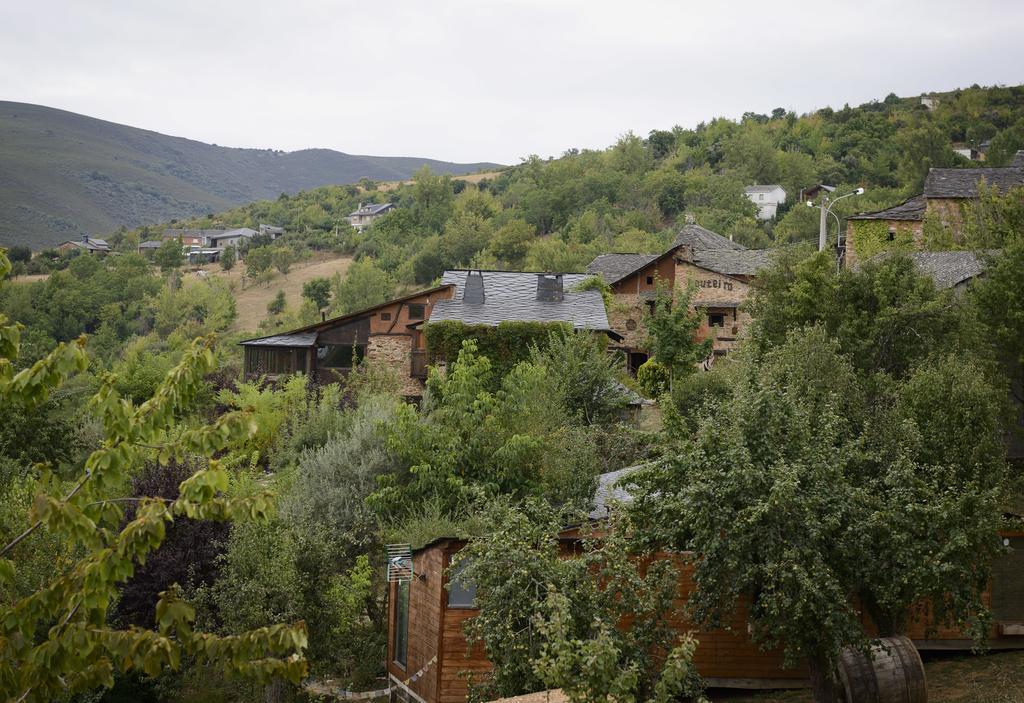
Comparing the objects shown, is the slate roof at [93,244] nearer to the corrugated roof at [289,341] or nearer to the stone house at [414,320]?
the corrugated roof at [289,341]

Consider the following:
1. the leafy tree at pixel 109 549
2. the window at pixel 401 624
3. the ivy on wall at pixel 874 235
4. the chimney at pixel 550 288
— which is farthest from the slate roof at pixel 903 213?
the leafy tree at pixel 109 549

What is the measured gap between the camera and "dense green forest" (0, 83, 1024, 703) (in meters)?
7.50

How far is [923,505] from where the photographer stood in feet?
50.3

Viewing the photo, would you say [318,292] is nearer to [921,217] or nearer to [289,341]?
[289,341]

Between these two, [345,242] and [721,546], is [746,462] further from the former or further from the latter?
[345,242]

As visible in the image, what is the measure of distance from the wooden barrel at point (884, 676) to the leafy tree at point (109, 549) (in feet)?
36.1

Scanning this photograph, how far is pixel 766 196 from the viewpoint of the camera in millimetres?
97938

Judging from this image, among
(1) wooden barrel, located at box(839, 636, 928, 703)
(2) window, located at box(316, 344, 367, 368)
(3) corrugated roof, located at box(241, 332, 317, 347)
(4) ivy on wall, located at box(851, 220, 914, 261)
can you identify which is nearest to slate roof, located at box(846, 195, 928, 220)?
(4) ivy on wall, located at box(851, 220, 914, 261)

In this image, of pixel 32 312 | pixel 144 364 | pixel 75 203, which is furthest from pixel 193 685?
pixel 75 203

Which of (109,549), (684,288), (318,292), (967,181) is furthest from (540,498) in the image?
(318,292)

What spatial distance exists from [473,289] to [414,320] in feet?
8.67

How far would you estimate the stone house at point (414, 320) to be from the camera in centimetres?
4081

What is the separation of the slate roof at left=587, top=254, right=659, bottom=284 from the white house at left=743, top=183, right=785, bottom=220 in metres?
45.3

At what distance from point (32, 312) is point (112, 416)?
9276 cm
